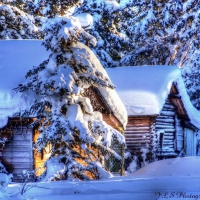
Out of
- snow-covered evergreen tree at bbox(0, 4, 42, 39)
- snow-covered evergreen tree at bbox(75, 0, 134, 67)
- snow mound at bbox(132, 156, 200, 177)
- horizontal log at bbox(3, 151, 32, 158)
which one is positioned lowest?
snow mound at bbox(132, 156, 200, 177)

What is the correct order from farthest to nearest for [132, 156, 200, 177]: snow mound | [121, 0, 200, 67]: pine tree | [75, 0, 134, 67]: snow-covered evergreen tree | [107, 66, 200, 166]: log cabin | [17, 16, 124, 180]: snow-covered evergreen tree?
1. [75, 0, 134, 67]: snow-covered evergreen tree
2. [121, 0, 200, 67]: pine tree
3. [107, 66, 200, 166]: log cabin
4. [17, 16, 124, 180]: snow-covered evergreen tree
5. [132, 156, 200, 177]: snow mound

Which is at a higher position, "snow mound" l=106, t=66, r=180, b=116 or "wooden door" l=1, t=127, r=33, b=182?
"snow mound" l=106, t=66, r=180, b=116

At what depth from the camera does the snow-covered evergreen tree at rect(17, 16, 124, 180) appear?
41.0ft

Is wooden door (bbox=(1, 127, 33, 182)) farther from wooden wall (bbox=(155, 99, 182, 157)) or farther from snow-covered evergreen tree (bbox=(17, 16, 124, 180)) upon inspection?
wooden wall (bbox=(155, 99, 182, 157))

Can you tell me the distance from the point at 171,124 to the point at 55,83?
14.3m

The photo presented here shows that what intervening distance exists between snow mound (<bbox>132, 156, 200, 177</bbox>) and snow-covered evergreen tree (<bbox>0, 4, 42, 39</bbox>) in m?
20.7

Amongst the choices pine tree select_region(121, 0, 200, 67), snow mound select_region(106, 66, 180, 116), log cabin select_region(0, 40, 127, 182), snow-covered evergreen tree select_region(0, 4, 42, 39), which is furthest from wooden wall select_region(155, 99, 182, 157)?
pine tree select_region(121, 0, 200, 67)

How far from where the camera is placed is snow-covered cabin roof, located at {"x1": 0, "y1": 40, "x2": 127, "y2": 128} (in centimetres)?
1507

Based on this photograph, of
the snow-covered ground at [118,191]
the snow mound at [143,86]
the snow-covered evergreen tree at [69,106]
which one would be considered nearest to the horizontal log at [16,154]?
the snow-covered evergreen tree at [69,106]

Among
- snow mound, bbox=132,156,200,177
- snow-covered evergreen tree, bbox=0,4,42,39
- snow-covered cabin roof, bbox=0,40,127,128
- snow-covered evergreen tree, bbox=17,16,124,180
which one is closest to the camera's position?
snow mound, bbox=132,156,200,177

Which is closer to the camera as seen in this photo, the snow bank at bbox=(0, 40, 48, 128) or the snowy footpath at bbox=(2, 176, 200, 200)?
the snowy footpath at bbox=(2, 176, 200, 200)

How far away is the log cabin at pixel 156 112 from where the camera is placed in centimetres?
2306

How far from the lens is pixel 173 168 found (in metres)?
11.6

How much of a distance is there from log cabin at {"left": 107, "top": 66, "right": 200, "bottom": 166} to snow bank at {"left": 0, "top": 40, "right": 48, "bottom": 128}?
5964 mm
